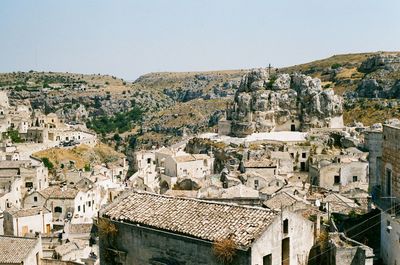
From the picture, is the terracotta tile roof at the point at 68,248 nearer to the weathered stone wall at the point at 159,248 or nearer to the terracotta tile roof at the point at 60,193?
the terracotta tile roof at the point at 60,193

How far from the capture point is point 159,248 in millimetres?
14195

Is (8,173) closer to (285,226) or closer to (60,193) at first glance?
(60,193)

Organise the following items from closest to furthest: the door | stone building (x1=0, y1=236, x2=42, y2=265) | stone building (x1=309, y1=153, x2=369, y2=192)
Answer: stone building (x1=0, y1=236, x2=42, y2=265), the door, stone building (x1=309, y1=153, x2=369, y2=192)

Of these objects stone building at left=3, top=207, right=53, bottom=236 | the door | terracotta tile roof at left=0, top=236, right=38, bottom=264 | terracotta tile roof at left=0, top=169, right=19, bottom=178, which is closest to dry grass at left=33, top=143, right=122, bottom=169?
terracotta tile roof at left=0, top=169, right=19, bottom=178

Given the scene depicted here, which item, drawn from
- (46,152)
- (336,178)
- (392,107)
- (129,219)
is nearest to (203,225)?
(129,219)

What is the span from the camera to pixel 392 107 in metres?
83.2

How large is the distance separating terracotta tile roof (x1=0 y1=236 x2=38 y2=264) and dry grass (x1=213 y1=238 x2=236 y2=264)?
14.6 m

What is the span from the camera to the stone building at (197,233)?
1289 cm

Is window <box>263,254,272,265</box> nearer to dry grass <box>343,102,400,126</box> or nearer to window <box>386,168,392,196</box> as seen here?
window <box>386,168,392,196</box>

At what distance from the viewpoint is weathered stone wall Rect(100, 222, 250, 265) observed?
13.2m

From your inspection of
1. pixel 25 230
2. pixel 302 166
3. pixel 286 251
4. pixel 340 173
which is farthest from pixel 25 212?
pixel 302 166

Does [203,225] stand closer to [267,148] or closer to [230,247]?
[230,247]

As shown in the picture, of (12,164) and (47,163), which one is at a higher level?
(12,164)

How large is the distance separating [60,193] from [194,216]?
2841cm
